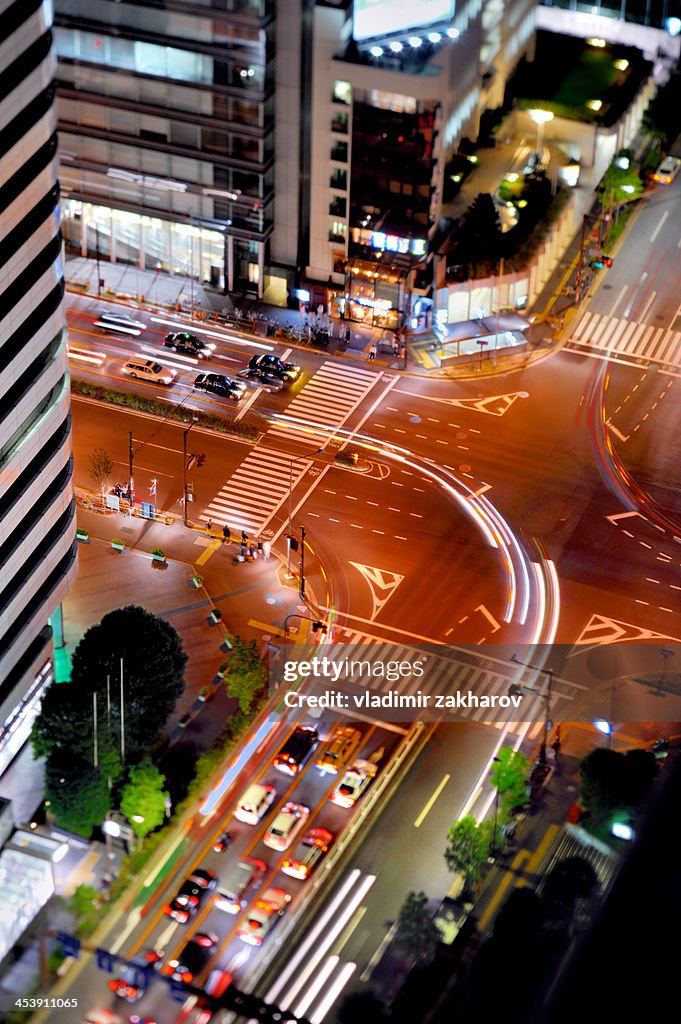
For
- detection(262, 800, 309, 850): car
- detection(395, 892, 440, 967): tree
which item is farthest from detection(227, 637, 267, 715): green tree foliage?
detection(395, 892, 440, 967): tree

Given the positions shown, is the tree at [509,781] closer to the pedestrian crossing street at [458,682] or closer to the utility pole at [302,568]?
the pedestrian crossing street at [458,682]

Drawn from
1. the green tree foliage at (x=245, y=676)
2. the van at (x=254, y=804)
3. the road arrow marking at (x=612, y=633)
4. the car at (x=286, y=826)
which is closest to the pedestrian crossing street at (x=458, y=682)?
the road arrow marking at (x=612, y=633)

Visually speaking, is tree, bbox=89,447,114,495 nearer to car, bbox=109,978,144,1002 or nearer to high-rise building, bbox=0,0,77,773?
high-rise building, bbox=0,0,77,773

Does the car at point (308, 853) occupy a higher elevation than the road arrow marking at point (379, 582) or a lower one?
lower

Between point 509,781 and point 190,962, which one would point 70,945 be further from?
point 509,781

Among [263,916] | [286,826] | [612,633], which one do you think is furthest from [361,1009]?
[612,633]

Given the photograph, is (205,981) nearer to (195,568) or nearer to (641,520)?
(195,568)
